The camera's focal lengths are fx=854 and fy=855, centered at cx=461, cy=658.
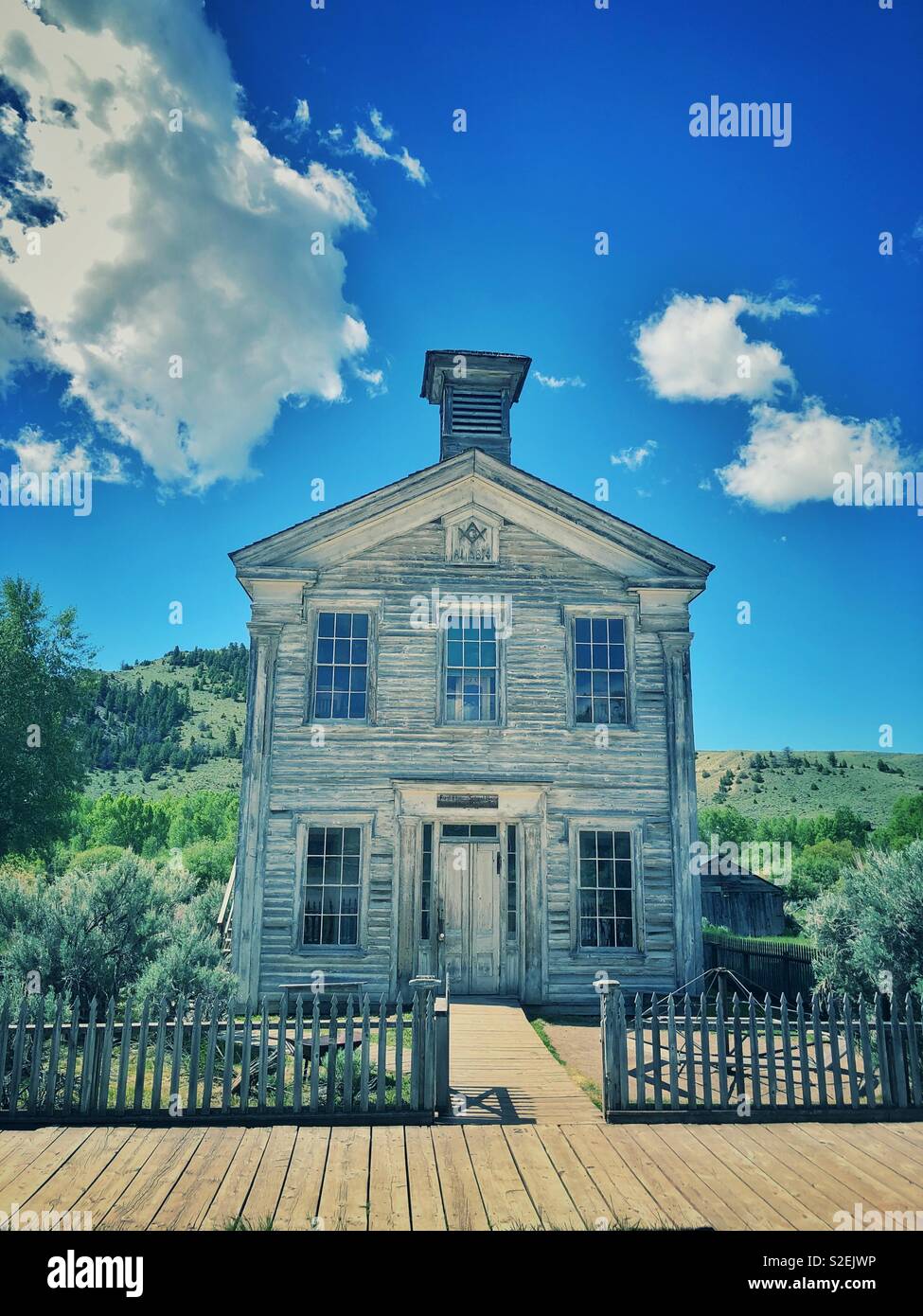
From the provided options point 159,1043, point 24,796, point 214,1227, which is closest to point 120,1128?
point 159,1043

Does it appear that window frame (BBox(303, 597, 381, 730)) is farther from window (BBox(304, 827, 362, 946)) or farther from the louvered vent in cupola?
the louvered vent in cupola

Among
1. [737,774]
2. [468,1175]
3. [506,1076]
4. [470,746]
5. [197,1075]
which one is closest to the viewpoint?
[468,1175]

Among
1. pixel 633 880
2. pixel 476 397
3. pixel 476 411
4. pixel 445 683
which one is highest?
pixel 476 397

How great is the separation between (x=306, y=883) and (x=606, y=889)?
5.00 metres

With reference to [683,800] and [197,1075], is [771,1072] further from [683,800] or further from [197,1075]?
[683,800]

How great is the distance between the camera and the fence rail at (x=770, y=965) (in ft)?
48.0

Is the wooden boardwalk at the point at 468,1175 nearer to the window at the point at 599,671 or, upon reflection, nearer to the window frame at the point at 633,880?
the window frame at the point at 633,880

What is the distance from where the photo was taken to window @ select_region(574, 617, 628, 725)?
15.0 metres

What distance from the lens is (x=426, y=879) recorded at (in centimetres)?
1415

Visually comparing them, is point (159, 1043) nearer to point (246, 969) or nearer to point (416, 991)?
point (416, 991)

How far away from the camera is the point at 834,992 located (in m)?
11.6

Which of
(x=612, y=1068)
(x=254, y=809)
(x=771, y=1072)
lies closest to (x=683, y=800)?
(x=771, y=1072)

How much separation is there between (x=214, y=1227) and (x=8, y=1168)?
2098 millimetres

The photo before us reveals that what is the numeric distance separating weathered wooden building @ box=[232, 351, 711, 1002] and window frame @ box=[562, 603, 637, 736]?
0.04 m
